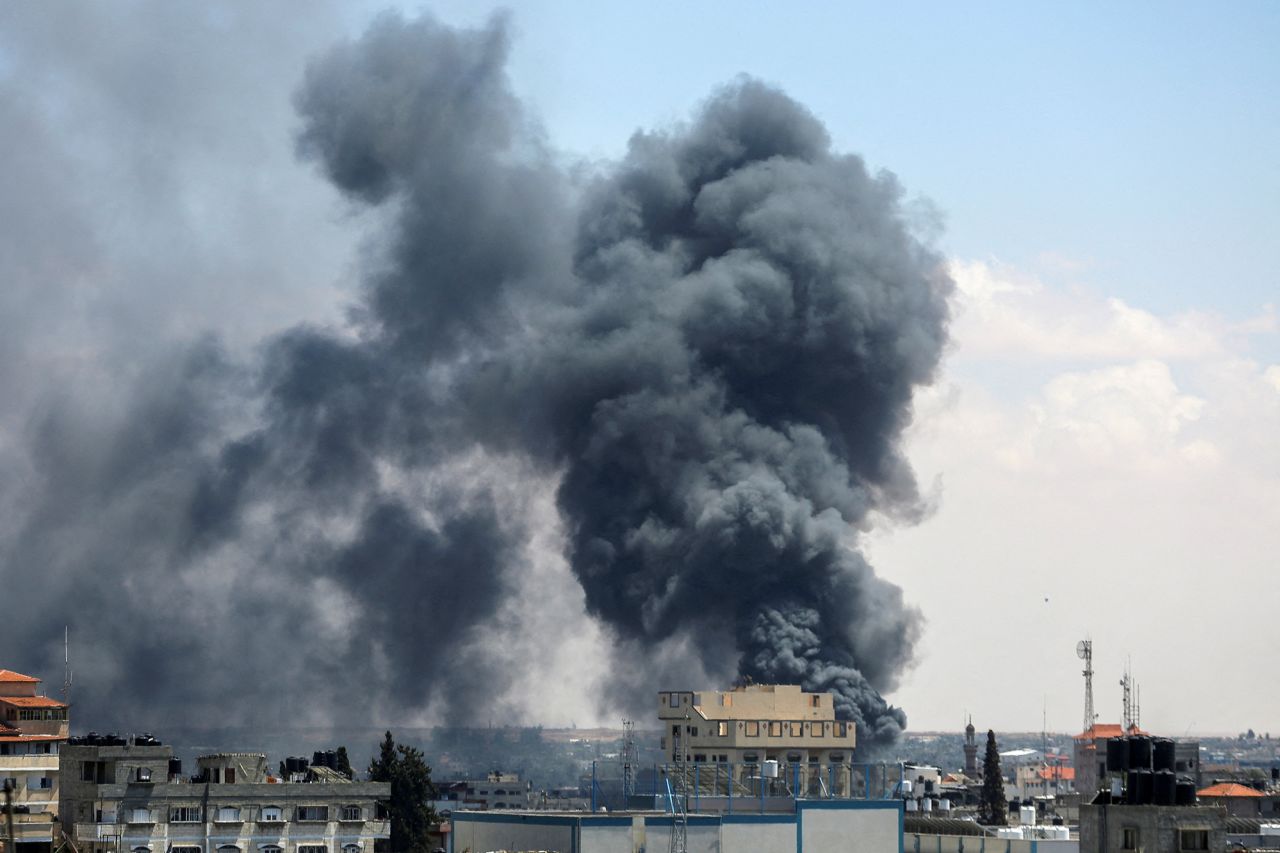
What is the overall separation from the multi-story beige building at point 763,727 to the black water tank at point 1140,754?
179 ft

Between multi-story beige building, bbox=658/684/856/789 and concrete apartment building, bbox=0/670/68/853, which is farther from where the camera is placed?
multi-story beige building, bbox=658/684/856/789

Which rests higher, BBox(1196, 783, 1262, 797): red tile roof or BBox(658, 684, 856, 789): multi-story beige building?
BBox(658, 684, 856, 789): multi-story beige building

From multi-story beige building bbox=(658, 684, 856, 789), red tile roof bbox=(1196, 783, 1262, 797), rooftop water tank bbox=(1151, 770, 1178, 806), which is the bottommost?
rooftop water tank bbox=(1151, 770, 1178, 806)

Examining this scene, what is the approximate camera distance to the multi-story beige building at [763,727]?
105 m

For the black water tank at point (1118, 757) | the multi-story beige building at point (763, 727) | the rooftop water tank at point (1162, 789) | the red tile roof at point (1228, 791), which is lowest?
the rooftop water tank at point (1162, 789)

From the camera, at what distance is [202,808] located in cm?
6562

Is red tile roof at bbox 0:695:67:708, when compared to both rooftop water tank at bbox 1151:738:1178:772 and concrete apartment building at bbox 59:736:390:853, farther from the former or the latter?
rooftop water tank at bbox 1151:738:1178:772

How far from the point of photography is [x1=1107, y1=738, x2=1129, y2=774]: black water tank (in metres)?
49.4

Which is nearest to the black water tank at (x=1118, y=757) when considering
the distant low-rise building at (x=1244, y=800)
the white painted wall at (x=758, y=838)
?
the white painted wall at (x=758, y=838)

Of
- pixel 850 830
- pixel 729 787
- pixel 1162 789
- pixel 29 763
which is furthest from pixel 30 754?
pixel 1162 789

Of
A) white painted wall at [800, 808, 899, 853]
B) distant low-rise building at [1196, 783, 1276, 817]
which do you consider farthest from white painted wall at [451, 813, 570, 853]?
distant low-rise building at [1196, 783, 1276, 817]

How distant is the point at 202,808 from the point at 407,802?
17136mm

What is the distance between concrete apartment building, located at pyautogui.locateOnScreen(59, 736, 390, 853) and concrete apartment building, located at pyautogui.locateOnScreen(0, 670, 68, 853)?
95 cm

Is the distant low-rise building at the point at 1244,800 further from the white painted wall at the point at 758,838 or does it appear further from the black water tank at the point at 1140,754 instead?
the black water tank at the point at 1140,754
